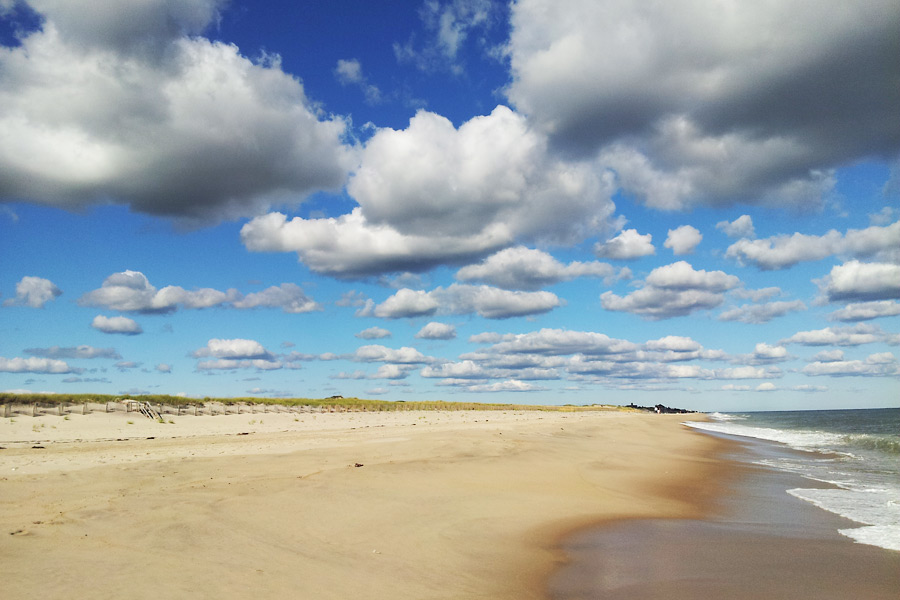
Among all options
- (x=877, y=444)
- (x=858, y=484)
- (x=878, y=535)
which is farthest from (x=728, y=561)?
(x=877, y=444)

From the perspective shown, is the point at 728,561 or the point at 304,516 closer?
the point at 728,561

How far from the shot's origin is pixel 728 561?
7.65 meters

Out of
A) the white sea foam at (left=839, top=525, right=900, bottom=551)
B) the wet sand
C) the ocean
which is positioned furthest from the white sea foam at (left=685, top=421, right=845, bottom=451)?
the wet sand

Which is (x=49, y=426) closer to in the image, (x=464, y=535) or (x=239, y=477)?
(x=239, y=477)

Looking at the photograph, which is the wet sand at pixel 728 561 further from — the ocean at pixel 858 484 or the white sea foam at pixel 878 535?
the ocean at pixel 858 484

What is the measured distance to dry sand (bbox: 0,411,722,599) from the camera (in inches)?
236

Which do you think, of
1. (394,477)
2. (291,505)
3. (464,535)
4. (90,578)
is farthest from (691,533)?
(90,578)

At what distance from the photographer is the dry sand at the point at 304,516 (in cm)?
598

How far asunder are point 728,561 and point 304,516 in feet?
21.8

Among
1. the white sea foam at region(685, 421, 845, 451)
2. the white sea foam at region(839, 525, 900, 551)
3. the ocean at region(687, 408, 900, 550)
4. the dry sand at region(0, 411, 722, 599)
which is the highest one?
the dry sand at region(0, 411, 722, 599)

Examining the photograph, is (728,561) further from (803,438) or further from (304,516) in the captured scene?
(803,438)

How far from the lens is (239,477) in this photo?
1167 centimetres

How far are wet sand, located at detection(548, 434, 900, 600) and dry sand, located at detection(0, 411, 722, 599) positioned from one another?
0.57 m

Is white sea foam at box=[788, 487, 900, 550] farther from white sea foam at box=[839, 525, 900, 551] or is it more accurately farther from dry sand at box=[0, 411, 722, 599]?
dry sand at box=[0, 411, 722, 599]
